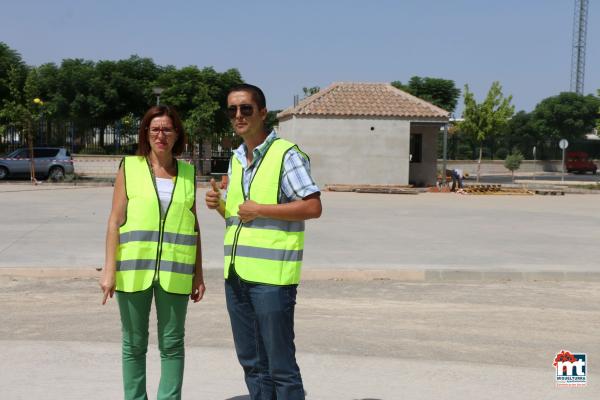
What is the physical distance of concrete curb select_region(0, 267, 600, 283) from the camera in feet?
30.2

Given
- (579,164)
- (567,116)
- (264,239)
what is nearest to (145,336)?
(264,239)

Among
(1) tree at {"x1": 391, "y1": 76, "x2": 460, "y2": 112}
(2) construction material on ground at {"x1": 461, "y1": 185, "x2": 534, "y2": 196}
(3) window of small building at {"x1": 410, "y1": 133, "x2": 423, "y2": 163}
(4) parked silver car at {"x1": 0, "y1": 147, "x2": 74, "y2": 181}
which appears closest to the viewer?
(2) construction material on ground at {"x1": 461, "y1": 185, "x2": 534, "y2": 196}

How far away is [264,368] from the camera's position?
372 cm

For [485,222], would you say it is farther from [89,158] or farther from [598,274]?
[89,158]

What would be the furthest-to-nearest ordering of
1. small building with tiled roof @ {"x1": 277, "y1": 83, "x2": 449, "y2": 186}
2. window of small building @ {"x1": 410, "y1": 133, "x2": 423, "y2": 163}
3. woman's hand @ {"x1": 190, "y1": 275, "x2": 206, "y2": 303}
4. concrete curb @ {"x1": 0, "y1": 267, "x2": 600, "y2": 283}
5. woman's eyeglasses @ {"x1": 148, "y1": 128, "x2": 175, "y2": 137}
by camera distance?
1. window of small building @ {"x1": 410, "y1": 133, "x2": 423, "y2": 163}
2. small building with tiled roof @ {"x1": 277, "y1": 83, "x2": 449, "y2": 186}
3. concrete curb @ {"x1": 0, "y1": 267, "x2": 600, "y2": 283}
4. woman's hand @ {"x1": 190, "y1": 275, "x2": 206, "y2": 303}
5. woman's eyeglasses @ {"x1": 148, "y1": 128, "x2": 175, "y2": 137}

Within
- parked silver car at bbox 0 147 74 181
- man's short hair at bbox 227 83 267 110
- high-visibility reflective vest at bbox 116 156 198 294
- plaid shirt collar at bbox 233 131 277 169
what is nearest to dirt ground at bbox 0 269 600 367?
high-visibility reflective vest at bbox 116 156 198 294

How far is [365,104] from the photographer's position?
33656 mm

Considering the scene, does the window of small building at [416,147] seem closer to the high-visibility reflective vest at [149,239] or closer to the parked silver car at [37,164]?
the parked silver car at [37,164]

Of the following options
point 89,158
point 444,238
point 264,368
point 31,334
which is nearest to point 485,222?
point 444,238

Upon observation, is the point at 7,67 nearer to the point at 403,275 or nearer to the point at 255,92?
the point at 403,275

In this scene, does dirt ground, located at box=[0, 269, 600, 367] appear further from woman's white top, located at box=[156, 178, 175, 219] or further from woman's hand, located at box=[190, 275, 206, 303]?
woman's white top, located at box=[156, 178, 175, 219]

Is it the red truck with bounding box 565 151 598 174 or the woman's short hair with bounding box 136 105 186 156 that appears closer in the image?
the woman's short hair with bounding box 136 105 186 156

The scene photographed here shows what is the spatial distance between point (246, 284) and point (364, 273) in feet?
19.7

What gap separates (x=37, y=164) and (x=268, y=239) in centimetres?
3256
